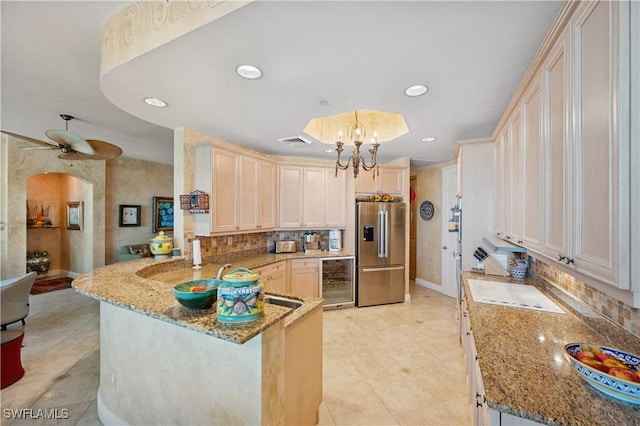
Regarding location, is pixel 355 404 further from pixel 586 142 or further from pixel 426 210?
pixel 426 210

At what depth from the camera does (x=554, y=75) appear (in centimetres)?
137

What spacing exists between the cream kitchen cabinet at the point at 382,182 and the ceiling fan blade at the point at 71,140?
3525 millimetres

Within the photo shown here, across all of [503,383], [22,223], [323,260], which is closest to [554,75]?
[503,383]

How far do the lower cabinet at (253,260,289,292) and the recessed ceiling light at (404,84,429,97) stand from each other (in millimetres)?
2550

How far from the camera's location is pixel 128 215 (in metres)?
6.12

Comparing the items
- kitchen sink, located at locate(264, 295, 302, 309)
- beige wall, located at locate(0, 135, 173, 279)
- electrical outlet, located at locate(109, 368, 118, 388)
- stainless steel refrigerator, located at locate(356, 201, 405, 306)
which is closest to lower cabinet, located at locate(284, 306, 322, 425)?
kitchen sink, located at locate(264, 295, 302, 309)

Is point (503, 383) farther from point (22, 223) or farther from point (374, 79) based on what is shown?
point (22, 223)

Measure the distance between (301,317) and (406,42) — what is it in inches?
66.2

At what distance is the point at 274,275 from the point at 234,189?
1284 millimetres

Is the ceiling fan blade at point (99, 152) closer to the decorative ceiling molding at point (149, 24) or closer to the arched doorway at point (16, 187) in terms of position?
the decorative ceiling molding at point (149, 24)

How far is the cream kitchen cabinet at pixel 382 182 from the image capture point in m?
4.60

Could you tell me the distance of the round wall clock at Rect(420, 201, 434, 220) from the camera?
537cm

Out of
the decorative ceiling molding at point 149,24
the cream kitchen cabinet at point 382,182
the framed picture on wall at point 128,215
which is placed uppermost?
the decorative ceiling molding at point 149,24

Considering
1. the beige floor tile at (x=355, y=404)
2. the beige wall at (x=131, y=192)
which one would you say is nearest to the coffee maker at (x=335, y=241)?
the beige floor tile at (x=355, y=404)
